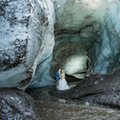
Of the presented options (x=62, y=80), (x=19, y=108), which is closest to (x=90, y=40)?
(x=62, y=80)

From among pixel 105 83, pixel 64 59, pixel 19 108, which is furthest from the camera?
pixel 64 59

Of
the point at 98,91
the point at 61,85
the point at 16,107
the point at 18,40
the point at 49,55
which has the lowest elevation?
the point at 61,85

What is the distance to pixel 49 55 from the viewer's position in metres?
7.42

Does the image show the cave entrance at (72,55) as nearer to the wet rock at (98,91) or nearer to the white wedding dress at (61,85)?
the white wedding dress at (61,85)

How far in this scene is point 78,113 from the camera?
4.79 m

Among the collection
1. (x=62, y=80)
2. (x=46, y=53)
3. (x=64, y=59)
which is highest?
(x=46, y=53)

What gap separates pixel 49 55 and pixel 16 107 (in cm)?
311

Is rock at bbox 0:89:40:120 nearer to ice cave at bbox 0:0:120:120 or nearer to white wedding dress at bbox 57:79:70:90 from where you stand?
ice cave at bbox 0:0:120:120

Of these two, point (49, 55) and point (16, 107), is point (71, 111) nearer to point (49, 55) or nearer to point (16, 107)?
point (16, 107)

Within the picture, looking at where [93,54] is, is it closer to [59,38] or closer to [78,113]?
[59,38]

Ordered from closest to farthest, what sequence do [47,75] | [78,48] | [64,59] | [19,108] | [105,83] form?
[19,108], [105,83], [47,75], [78,48], [64,59]

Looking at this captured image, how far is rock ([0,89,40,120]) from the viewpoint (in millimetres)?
4272

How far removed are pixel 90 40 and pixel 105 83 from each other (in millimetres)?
3378

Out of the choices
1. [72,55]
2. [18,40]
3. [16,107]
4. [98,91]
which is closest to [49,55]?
[98,91]
